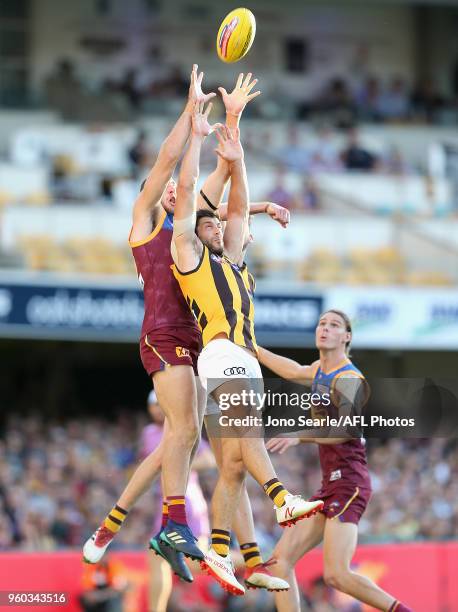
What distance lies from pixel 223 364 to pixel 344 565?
2.03 m

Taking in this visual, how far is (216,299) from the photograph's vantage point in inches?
352

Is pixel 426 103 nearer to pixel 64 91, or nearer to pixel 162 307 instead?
pixel 64 91

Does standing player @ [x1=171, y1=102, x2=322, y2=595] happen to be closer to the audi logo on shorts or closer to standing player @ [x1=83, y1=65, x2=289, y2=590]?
the audi logo on shorts

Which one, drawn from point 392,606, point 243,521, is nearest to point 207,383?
point 243,521

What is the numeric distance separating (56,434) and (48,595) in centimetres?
701

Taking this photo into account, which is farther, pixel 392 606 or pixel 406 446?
pixel 406 446

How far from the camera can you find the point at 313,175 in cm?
2348

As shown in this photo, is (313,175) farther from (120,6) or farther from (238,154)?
(238,154)

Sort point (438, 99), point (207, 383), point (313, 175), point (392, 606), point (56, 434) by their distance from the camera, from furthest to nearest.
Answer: point (438, 99) → point (313, 175) → point (56, 434) → point (392, 606) → point (207, 383)

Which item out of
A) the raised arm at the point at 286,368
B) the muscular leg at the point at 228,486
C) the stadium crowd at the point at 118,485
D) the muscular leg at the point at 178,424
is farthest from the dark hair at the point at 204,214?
the stadium crowd at the point at 118,485

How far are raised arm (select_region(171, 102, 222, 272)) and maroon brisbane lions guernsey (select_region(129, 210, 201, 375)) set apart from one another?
0.35 meters

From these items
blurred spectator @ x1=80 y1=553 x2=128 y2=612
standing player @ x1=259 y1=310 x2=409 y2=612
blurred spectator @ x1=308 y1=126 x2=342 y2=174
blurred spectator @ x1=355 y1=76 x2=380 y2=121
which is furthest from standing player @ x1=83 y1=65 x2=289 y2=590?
blurred spectator @ x1=355 y1=76 x2=380 y2=121

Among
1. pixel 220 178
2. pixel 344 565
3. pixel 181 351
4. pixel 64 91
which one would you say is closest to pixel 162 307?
pixel 181 351

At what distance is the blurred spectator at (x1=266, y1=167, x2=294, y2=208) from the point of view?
21625mm
